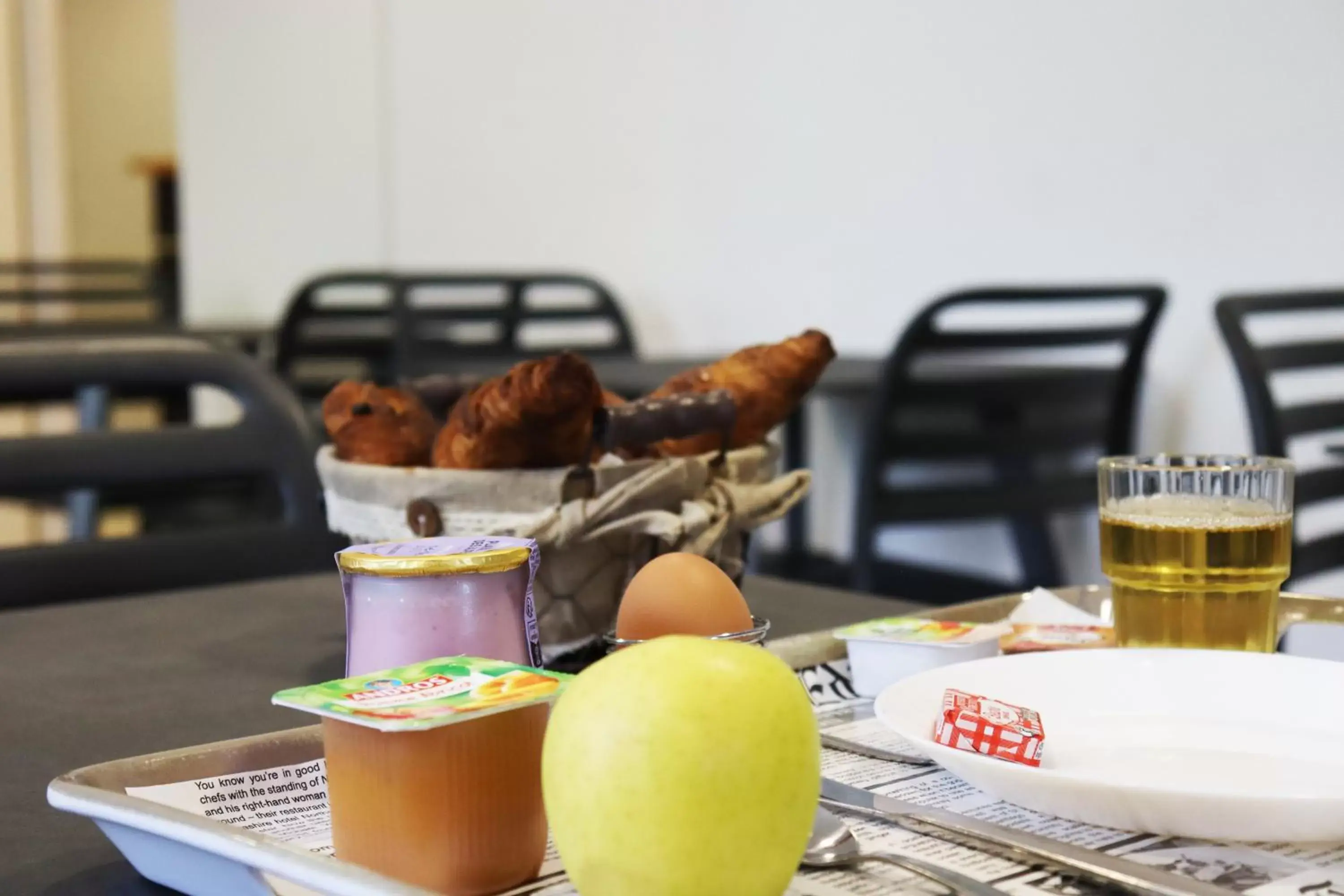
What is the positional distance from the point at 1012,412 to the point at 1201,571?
179 centimetres

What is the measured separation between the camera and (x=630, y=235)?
361cm

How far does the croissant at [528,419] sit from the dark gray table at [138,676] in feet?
0.50

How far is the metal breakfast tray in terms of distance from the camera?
1.34ft

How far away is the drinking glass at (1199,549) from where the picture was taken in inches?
29.4

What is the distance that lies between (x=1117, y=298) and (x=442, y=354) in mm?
1646

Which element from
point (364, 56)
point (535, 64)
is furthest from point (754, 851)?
point (364, 56)

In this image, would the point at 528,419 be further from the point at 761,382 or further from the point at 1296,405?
the point at 1296,405

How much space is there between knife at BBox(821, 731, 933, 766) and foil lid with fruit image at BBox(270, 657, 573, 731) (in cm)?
15

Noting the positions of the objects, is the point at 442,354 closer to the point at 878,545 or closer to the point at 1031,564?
the point at 878,545

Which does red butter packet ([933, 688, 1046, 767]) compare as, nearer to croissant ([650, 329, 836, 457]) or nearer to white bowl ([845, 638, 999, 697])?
white bowl ([845, 638, 999, 697])

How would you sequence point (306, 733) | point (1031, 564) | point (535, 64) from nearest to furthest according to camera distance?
point (306, 733) → point (1031, 564) → point (535, 64)

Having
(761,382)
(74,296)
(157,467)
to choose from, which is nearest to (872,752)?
(761,382)

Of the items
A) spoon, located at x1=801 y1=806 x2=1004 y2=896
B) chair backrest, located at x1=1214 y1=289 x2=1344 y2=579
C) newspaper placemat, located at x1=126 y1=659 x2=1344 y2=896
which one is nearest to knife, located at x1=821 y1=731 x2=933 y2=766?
newspaper placemat, located at x1=126 y1=659 x2=1344 y2=896

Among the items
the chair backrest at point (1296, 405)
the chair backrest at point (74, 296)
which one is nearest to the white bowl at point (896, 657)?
the chair backrest at point (1296, 405)
